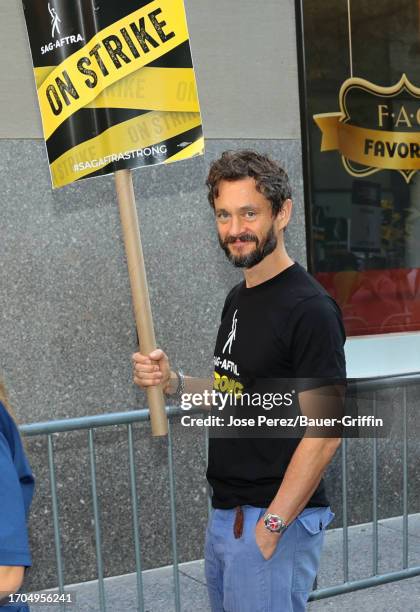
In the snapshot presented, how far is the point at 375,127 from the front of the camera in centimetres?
613

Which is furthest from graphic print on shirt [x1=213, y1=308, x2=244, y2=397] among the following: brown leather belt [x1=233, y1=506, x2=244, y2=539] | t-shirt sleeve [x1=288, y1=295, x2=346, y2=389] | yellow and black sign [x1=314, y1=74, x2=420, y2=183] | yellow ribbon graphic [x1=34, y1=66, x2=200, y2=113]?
yellow and black sign [x1=314, y1=74, x2=420, y2=183]

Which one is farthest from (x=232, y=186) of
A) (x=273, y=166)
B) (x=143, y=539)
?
(x=143, y=539)

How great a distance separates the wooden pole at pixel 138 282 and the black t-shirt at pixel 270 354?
1.03 ft

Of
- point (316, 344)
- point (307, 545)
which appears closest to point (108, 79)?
point (316, 344)

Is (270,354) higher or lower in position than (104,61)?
lower

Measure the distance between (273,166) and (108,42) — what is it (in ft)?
2.84

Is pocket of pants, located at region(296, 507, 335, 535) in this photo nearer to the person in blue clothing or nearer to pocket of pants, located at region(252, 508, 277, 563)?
pocket of pants, located at region(252, 508, 277, 563)

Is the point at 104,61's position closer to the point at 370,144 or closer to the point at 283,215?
the point at 283,215

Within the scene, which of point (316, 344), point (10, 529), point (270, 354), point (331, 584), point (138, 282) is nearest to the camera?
point (10, 529)

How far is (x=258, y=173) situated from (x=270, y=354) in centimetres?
59

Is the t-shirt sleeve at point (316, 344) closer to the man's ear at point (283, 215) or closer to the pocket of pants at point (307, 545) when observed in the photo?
the man's ear at point (283, 215)

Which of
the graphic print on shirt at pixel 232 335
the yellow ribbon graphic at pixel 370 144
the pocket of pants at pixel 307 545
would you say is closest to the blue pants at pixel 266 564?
the pocket of pants at pixel 307 545

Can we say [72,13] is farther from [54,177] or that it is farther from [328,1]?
[328,1]

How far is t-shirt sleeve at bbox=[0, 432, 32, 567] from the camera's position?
1.87 metres
